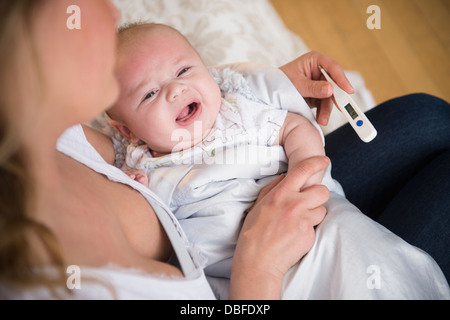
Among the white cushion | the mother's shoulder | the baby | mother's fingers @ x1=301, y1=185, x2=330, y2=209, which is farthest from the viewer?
the white cushion

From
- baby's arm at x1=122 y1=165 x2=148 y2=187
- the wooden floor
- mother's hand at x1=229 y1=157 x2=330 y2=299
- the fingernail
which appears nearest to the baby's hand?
baby's arm at x1=122 y1=165 x2=148 y2=187

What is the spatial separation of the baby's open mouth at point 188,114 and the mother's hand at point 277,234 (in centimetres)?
27

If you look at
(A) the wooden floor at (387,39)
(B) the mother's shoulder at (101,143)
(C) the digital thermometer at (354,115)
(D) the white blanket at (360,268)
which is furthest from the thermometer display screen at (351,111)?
(A) the wooden floor at (387,39)

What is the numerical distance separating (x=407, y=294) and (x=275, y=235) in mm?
254

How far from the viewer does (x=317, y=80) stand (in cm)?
105

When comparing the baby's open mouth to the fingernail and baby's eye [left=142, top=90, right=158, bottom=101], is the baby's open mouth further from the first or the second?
the fingernail

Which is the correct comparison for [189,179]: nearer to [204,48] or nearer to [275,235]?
[275,235]

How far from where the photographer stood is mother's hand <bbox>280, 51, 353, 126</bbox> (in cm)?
96

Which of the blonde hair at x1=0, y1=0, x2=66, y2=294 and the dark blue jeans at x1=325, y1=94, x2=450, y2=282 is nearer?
the blonde hair at x1=0, y1=0, x2=66, y2=294

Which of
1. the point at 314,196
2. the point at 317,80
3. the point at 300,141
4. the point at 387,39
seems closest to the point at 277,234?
the point at 314,196

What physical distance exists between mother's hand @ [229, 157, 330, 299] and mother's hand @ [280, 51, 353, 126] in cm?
23

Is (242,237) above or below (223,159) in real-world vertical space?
below

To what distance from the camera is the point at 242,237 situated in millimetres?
787
